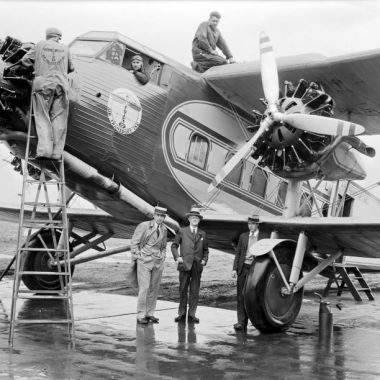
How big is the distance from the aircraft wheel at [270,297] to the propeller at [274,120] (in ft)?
5.76

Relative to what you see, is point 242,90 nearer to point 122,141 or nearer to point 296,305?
point 122,141

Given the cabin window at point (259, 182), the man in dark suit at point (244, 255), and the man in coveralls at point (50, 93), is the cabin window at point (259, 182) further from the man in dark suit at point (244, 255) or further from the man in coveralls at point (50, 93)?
the man in coveralls at point (50, 93)

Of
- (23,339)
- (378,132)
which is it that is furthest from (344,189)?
(23,339)

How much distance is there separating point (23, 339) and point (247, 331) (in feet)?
11.6

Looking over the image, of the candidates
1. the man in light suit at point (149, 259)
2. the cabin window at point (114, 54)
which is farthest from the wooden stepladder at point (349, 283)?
the cabin window at point (114, 54)

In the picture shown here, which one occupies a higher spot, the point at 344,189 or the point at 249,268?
the point at 344,189

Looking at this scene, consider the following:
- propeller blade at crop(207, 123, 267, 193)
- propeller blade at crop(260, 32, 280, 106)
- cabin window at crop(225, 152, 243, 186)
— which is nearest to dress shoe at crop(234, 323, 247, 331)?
propeller blade at crop(207, 123, 267, 193)

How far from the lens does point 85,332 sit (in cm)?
969

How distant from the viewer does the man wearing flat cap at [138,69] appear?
11.5 metres

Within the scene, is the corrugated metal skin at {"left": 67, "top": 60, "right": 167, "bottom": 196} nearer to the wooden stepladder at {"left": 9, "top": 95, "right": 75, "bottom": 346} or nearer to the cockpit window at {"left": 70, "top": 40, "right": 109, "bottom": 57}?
the cockpit window at {"left": 70, "top": 40, "right": 109, "bottom": 57}

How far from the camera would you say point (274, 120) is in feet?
37.0

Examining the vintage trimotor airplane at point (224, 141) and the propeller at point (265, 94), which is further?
the propeller at point (265, 94)

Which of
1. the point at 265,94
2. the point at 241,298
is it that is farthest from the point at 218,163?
the point at 241,298

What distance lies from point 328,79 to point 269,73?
50.6 inches
